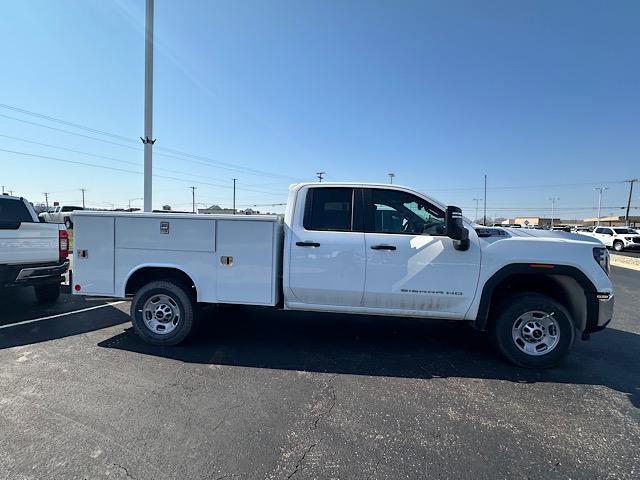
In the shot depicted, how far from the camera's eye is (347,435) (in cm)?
279

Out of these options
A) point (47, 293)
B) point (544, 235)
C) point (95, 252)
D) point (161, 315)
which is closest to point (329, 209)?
point (161, 315)

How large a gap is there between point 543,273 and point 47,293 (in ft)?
26.8

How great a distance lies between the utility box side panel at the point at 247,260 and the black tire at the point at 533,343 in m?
2.78

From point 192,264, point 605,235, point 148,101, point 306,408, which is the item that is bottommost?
point 306,408

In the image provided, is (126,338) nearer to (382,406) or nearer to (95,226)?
(95,226)

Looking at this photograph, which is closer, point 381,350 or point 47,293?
point 381,350

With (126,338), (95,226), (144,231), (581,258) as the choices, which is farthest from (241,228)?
(581,258)

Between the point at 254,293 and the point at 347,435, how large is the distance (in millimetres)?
2106

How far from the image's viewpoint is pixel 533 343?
409cm

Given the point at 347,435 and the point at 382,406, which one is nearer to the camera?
the point at 347,435

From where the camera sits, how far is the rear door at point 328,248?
13.6 feet

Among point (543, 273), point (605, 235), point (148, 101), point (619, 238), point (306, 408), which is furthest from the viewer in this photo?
point (605, 235)

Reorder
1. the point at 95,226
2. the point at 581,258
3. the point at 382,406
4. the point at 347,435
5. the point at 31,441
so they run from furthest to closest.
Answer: the point at 95,226
the point at 581,258
the point at 382,406
the point at 347,435
the point at 31,441

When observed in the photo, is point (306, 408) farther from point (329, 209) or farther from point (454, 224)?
point (454, 224)
